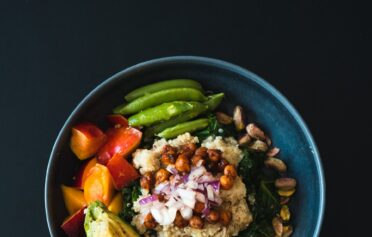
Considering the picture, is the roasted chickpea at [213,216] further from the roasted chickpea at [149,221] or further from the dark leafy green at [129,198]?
the dark leafy green at [129,198]

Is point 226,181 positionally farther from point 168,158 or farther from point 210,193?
point 168,158

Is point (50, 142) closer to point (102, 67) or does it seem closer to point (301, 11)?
point (102, 67)

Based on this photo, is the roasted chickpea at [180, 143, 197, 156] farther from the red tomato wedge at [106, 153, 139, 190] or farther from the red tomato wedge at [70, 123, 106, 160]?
the red tomato wedge at [70, 123, 106, 160]

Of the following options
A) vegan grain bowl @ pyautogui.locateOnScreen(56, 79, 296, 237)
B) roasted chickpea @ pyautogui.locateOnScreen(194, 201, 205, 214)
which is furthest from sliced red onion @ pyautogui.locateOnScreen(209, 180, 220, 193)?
roasted chickpea @ pyautogui.locateOnScreen(194, 201, 205, 214)

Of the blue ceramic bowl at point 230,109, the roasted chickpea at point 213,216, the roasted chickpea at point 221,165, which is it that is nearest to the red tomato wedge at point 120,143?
the blue ceramic bowl at point 230,109
